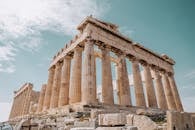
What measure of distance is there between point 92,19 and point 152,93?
12.0 metres

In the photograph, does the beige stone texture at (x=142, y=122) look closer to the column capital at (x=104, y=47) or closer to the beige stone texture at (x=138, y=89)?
the column capital at (x=104, y=47)

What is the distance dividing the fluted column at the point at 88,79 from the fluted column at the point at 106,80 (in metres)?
1.60

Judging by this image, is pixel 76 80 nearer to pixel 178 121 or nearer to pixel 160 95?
pixel 178 121

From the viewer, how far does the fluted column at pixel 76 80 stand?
16062 millimetres

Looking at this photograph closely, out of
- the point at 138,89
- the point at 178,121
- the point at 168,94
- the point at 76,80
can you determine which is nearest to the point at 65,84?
the point at 76,80

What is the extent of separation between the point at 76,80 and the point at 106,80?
3.15 metres

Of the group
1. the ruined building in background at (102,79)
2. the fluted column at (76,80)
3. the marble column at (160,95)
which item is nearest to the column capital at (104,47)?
the ruined building in background at (102,79)

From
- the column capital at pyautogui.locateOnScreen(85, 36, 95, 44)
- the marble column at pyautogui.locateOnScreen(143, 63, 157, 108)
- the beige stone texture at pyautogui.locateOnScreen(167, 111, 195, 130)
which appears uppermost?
the column capital at pyautogui.locateOnScreen(85, 36, 95, 44)

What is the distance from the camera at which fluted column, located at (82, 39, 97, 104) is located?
1389 centimetres

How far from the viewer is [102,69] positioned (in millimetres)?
17000

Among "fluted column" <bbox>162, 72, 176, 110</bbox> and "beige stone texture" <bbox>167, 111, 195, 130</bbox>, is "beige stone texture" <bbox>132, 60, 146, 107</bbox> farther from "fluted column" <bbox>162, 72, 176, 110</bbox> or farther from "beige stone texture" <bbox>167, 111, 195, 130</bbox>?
"beige stone texture" <bbox>167, 111, 195, 130</bbox>

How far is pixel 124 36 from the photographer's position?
67.3ft

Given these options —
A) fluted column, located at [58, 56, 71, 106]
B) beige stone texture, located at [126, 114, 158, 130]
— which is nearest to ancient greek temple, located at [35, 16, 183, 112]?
fluted column, located at [58, 56, 71, 106]

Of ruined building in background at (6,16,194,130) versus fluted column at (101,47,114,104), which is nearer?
ruined building in background at (6,16,194,130)
